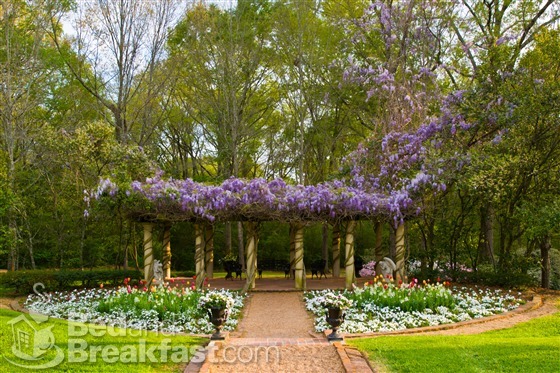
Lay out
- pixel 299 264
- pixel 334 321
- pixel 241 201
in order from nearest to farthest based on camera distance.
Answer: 1. pixel 334 321
2. pixel 241 201
3. pixel 299 264

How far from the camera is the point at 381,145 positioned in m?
16.1

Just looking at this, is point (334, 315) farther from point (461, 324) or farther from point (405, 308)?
point (461, 324)

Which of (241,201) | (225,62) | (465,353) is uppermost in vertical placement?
(225,62)

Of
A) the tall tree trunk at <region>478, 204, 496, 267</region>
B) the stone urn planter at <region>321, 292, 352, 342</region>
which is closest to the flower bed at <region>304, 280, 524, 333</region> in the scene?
the stone urn planter at <region>321, 292, 352, 342</region>

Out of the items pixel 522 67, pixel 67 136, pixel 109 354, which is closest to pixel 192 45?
pixel 67 136

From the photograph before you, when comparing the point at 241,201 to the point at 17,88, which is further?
the point at 17,88

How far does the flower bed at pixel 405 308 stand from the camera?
32.2 ft

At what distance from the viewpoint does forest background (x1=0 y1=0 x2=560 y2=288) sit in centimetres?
1451

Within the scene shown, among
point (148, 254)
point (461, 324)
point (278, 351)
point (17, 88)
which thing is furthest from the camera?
point (17, 88)

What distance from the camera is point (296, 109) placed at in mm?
22984

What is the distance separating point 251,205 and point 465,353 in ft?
24.4

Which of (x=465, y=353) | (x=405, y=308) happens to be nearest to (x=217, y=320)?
(x=465, y=353)

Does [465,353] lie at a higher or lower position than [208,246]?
lower

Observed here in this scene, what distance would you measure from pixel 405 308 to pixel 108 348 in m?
5.95
